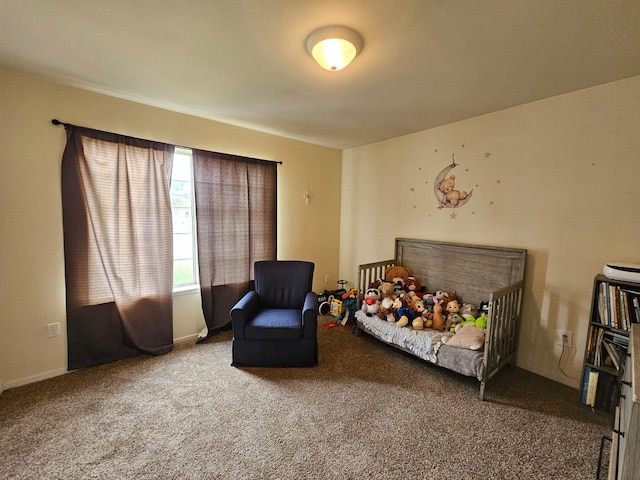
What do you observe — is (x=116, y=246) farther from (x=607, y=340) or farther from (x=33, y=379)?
(x=607, y=340)

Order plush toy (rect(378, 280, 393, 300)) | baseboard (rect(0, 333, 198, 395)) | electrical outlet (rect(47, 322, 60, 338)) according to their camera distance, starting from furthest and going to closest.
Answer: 1. plush toy (rect(378, 280, 393, 300))
2. electrical outlet (rect(47, 322, 60, 338))
3. baseboard (rect(0, 333, 198, 395))

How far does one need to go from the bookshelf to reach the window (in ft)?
11.7

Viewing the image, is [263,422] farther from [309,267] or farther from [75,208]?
[75,208]

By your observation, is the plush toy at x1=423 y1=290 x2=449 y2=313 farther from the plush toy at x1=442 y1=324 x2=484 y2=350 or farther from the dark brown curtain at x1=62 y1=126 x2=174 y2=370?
the dark brown curtain at x1=62 y1=126 x2=174 y2=370

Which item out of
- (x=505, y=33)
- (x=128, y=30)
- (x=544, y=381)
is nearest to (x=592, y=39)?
(x=505, y=33)

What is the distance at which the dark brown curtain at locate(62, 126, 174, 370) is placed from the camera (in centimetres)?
224

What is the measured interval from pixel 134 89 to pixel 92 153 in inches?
25.7

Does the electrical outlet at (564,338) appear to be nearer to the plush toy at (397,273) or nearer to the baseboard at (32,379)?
the plush toy at (397,273)

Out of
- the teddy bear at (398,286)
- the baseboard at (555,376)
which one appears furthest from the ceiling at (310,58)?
the baseboard at (555,376)

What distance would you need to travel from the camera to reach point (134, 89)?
2.27m

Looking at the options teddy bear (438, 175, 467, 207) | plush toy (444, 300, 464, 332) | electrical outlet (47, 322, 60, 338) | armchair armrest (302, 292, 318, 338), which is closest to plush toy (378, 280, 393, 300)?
plush toy (444, 300, 464, 332)

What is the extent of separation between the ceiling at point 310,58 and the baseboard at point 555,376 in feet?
7.75

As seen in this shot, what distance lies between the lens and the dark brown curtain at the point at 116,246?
2236 mm

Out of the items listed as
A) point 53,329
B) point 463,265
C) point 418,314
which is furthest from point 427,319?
point 53,329
